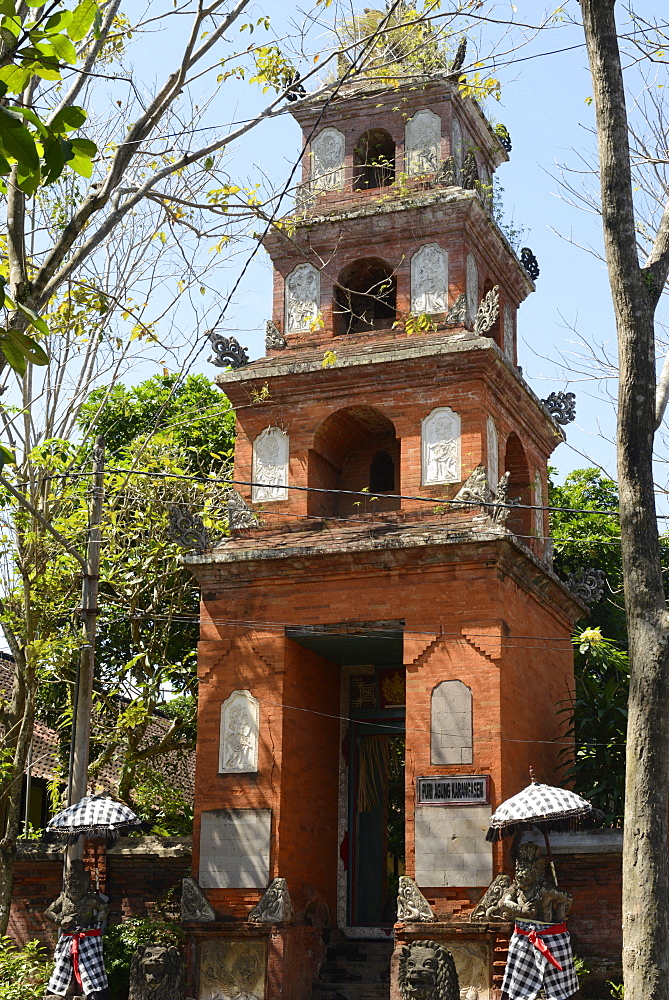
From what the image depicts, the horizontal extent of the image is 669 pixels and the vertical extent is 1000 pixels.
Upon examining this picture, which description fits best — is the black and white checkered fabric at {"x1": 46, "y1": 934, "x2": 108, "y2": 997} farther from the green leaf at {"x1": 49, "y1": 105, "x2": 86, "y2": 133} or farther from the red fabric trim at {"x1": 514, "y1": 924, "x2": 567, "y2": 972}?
the green leaf at {"x1": 49, "y1": 105, "x2": 86, "y2": 133}

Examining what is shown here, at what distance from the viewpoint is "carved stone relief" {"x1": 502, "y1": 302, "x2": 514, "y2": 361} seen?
18.4m

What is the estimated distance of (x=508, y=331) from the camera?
1858cm

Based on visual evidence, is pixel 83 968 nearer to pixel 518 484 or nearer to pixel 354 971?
pixel 354 971

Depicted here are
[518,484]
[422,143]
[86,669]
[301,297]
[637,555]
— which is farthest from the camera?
[518,484]

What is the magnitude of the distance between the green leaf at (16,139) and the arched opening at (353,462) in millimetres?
11200

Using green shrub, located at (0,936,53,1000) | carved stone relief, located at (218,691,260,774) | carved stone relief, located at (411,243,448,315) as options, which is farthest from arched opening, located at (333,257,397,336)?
green shrub, located at (0,936,53,1000)

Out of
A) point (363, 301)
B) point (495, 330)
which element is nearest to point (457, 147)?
point (363, 301)

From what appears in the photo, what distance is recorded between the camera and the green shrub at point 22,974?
13328 millimetres

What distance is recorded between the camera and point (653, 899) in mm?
7527

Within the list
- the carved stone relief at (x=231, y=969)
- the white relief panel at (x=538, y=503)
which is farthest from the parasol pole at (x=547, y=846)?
the white relief panel at (x=538, y=503)

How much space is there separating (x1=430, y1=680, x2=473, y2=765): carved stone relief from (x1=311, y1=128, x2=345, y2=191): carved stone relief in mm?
7649

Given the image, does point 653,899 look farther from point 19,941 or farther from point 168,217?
point 19,941

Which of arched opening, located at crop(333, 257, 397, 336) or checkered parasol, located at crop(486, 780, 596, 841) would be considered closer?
checkered parasol, located at crop(486, 780, 596, 841)

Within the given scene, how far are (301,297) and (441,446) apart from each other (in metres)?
3.29
